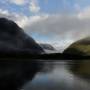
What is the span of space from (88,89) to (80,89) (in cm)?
91

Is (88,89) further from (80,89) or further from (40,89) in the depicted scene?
(40,89)

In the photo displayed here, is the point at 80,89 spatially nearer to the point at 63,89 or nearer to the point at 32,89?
the point at 63,89

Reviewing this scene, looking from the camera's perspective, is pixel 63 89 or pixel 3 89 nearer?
pixel 3 89

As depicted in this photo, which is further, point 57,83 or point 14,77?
point 14,77

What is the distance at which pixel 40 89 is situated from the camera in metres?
30.0

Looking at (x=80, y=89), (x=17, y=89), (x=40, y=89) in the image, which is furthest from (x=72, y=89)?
(x=17, y=89)

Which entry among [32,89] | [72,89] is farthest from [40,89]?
[72,89]

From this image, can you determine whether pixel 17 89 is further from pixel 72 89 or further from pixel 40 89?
pixel 72 89

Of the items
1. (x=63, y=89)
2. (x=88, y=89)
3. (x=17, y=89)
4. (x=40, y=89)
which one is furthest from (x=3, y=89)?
(x=88, y=89)

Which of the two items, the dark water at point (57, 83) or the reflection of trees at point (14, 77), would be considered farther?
the reflection of trees at point (14, 77)

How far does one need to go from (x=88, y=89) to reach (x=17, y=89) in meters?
7.97

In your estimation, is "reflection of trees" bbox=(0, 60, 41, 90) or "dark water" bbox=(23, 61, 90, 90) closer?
"dark water" bbox=(23, 61, 90, 90)

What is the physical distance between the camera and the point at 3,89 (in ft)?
93.9

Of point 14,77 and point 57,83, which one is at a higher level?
point 14,77
